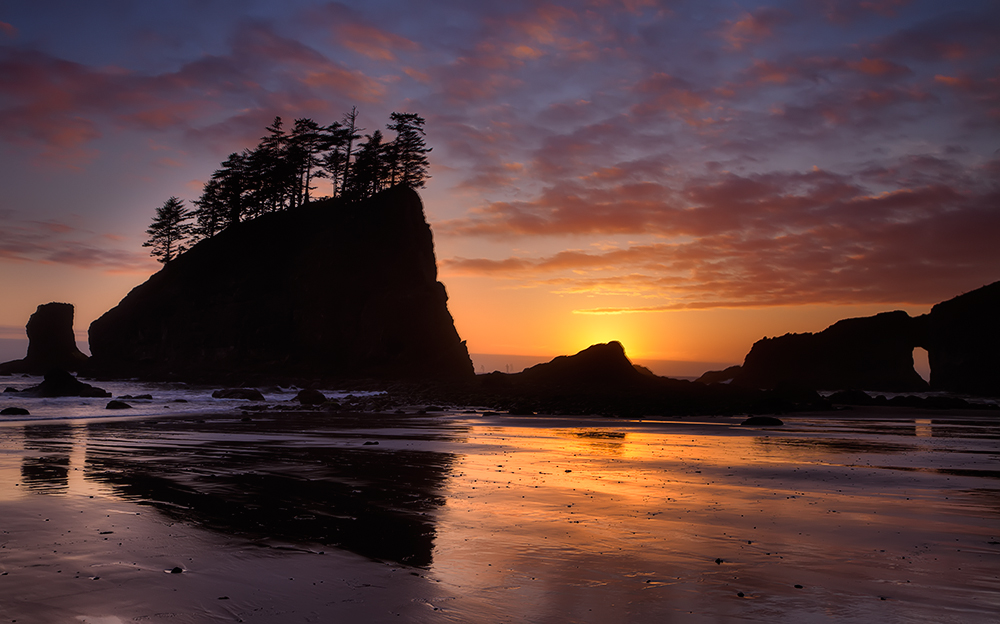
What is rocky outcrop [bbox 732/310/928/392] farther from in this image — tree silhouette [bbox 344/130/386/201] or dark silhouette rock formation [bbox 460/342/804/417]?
tree silhouette [bbox 344/130/386/201]

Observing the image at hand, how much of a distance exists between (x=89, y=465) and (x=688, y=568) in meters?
11.5

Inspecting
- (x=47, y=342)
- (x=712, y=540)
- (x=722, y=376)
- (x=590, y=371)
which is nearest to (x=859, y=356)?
(x=722, y=376)

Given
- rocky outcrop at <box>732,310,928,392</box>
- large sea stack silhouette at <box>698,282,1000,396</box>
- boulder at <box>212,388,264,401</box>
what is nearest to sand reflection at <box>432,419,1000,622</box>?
boulder at <box>212,388,264,401</box>

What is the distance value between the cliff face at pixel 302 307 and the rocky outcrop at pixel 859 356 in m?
56.6

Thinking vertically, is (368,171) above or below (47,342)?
above

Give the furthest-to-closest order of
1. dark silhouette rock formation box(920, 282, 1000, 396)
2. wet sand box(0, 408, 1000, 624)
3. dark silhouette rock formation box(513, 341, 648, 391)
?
dark silhouette rock formation box(920, 282, 1000, 396) < dark silhouette rock formation box(513, 341, 648, 391) < wet sand box(0, 408, 1000, 624)

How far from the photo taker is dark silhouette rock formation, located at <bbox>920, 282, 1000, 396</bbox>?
7031 centimetres

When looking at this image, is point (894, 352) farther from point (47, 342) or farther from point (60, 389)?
point (47, 342)

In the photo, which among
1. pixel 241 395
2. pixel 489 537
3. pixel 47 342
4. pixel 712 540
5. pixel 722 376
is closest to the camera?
pixel 712 540

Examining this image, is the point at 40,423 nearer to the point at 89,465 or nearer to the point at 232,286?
the point at 89,465

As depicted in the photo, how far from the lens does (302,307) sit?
67688 mm

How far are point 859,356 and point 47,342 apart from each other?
128 metres

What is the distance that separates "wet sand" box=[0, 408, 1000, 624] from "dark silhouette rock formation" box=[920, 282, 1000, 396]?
235 feet

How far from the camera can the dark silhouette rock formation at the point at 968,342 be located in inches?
2768
